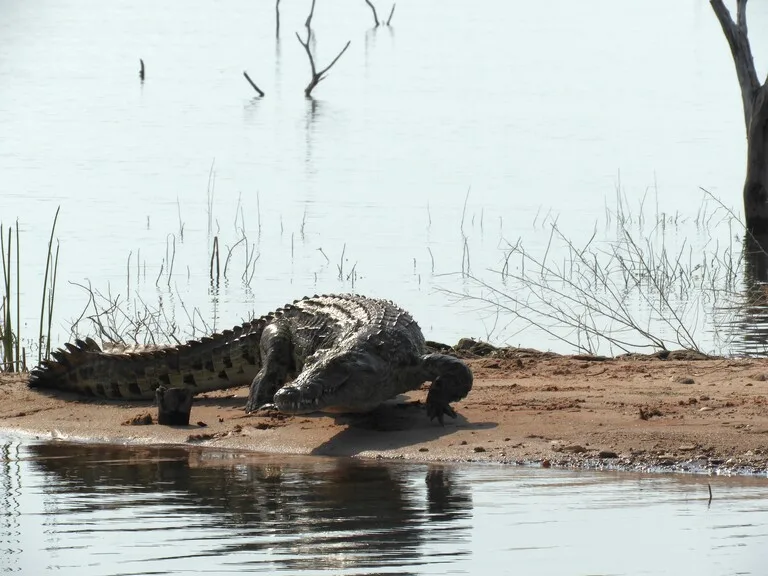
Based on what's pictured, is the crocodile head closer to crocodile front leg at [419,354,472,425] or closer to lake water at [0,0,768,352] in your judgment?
crocodile front leg at [419,354,472,425]

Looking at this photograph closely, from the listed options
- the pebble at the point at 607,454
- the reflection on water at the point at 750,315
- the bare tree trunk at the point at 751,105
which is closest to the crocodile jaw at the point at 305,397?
the pebble at the point at 607,454

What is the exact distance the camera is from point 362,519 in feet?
20.0

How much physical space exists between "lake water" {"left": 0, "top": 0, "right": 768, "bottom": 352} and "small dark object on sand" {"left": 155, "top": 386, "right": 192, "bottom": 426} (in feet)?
11.8

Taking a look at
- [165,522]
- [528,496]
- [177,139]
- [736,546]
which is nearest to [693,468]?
[528,496]

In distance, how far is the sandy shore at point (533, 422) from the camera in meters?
7.23

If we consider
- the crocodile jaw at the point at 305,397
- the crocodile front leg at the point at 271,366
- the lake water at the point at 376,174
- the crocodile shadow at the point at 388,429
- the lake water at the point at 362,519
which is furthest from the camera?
the lake water at the point at 376,174

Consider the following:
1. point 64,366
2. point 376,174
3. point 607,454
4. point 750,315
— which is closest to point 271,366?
point 64,366

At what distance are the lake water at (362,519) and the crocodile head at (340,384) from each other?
1.04 ft

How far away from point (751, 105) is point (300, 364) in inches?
388

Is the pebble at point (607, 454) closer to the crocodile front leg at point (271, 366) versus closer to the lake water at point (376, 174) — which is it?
the crocodile front leg at point (271, 366)

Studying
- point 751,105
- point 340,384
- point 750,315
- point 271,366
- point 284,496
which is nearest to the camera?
point 284,496

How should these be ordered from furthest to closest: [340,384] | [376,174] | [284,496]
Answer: [376,174] → [340,384] → [284,496]

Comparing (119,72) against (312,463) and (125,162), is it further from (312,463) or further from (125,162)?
(312,463)

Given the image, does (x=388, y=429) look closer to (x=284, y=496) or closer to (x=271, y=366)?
(x=271, y=366)
